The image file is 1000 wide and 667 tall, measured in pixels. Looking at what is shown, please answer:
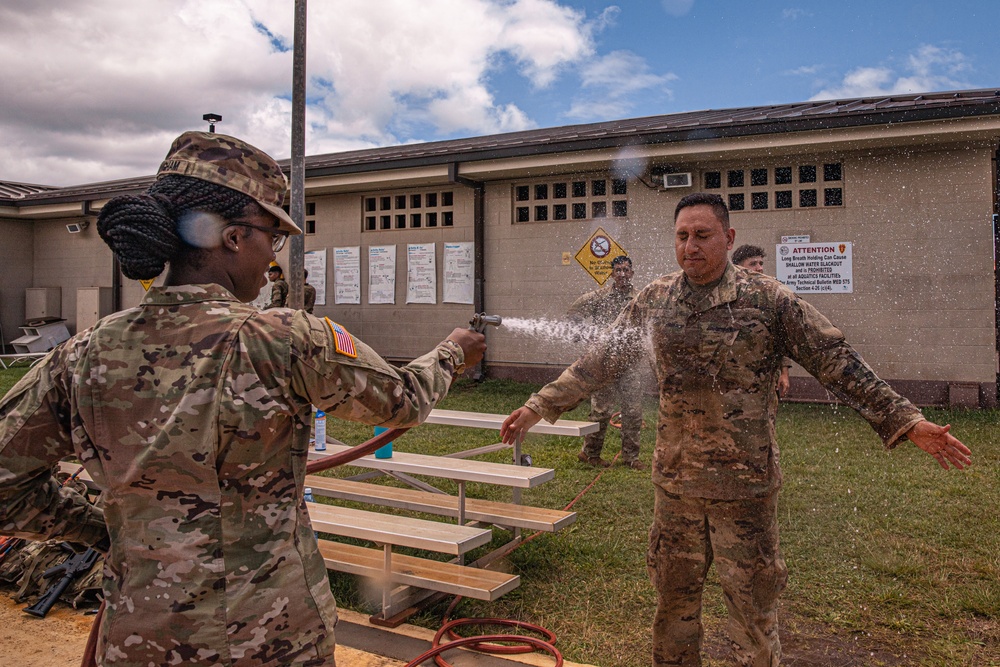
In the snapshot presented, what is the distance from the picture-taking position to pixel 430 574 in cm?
448

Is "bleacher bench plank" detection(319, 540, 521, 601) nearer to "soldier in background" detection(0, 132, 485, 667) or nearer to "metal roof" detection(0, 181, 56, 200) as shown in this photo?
"soldier in background" detection(0, 132, 485, 667)

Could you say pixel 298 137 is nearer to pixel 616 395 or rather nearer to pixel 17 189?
pixel 616 395

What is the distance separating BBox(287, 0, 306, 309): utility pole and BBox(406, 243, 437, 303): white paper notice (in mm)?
4574

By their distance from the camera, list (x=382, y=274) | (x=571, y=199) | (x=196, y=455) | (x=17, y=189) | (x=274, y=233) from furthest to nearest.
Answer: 1. (x=17, y=189)
2. (x=382, y=274)
3. (x=571, y=199)
4. (x=274, y=233)
5. (x=196, y=455)

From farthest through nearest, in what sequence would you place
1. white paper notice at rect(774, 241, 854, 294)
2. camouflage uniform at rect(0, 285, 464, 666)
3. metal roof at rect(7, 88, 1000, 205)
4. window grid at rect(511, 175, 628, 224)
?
window grid at rect(511, 175, 628, 224) < white paper notice at rect(774, 241, 854, 294) < metal roof at rect(7, 88, 1000, 205) < camouflage uniform at rect(0, 285, 464, 666)

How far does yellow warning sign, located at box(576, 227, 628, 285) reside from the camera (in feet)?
40.0

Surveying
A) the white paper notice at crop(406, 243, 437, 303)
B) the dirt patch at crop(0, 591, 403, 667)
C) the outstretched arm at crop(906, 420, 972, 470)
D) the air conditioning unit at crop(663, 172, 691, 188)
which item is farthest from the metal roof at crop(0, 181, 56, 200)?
the outstretched arm at crop(906, 420, 972, 470)

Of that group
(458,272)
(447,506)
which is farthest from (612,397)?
(458,272)

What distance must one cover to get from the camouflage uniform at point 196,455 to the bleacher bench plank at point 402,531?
233 centimetres

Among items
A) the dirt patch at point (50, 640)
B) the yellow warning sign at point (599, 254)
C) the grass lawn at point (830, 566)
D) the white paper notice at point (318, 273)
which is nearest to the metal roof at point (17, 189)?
the white paper notice at point (318, 273)

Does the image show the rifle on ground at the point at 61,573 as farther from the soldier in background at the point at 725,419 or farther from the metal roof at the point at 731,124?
the metal roof at the point at 731,124

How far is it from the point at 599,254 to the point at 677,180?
5.46 ft

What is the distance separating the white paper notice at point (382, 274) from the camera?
14.4 meters

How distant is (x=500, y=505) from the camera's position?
5.43 m
